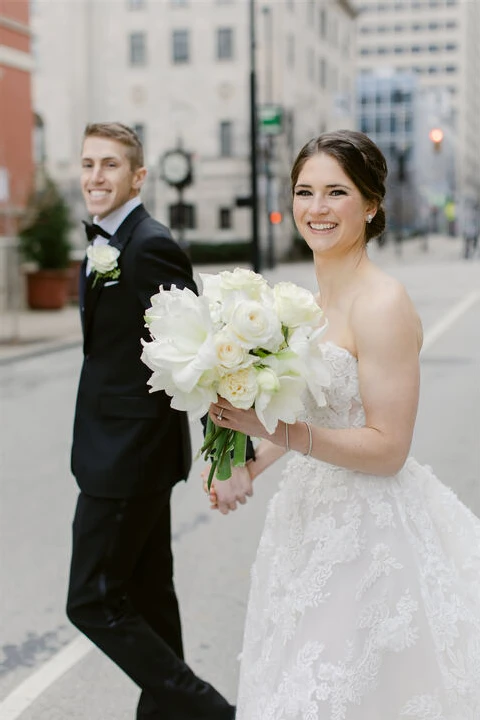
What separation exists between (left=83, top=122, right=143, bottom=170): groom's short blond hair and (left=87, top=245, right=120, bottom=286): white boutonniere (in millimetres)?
354

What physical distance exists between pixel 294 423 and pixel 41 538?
12.9ft

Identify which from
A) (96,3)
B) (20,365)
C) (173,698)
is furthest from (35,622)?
(96,3)

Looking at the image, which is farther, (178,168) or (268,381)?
(178,168)

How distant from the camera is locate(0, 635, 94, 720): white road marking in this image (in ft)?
12.3

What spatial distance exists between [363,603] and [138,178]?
162cm

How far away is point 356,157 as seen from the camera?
8.23ft

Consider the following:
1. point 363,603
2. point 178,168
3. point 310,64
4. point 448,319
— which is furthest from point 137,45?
point 363,603

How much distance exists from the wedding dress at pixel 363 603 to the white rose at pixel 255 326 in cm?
32

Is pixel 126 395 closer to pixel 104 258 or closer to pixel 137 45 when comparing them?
pixel 104 258

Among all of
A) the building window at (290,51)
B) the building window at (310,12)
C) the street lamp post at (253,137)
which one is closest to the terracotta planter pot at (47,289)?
the street lamp post at (253,137)

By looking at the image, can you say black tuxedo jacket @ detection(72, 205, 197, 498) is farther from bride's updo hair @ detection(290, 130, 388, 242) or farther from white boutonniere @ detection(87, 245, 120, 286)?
bride's updo hair @ detection(290, 130, 388, 242)

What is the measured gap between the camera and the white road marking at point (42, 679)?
12.3 feet

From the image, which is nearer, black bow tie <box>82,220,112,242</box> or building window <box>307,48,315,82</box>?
black bow tie <box>82,220,112,242</box>

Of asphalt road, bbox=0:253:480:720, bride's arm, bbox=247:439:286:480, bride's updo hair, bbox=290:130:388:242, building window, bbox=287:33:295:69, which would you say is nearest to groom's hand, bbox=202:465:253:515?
bride's arm, bbox=247:439:286:480
